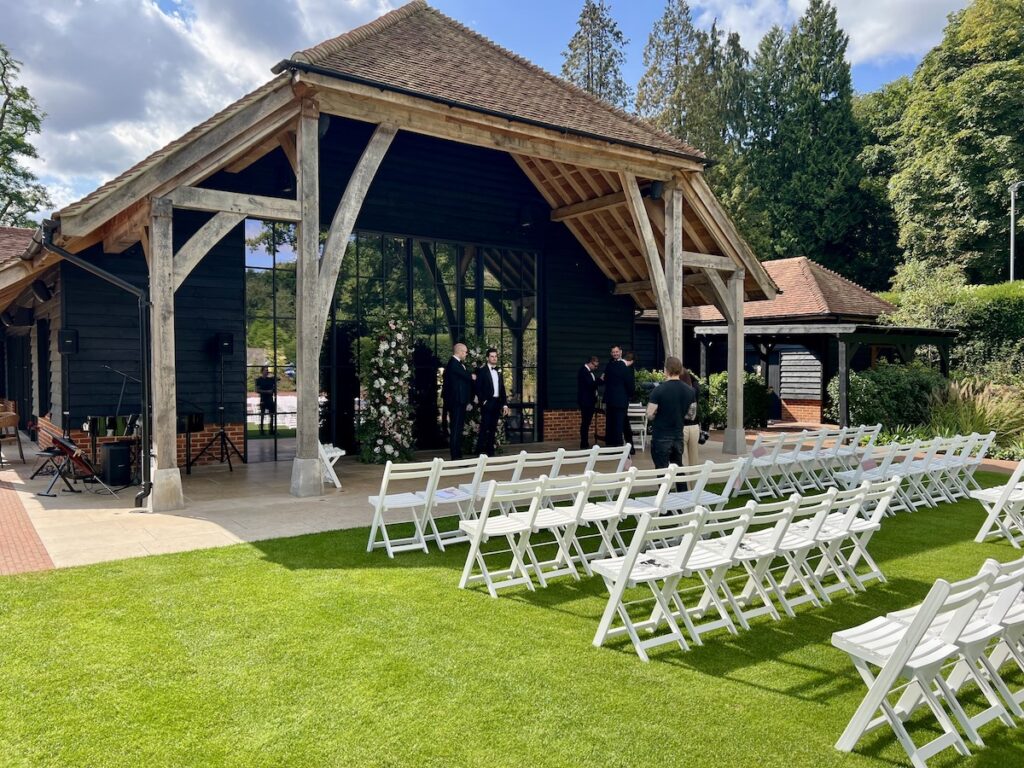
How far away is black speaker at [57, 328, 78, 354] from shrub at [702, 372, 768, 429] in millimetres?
13205

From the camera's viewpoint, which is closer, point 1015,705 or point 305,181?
point 1015,705

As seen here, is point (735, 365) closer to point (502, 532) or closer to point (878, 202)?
point (502, 532)

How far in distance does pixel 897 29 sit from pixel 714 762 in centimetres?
4656

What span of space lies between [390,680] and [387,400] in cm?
753

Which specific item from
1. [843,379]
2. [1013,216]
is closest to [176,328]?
[843,379]

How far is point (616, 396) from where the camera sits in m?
11.3

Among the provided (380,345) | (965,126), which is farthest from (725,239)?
(965,126)

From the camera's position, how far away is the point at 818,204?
108 ft

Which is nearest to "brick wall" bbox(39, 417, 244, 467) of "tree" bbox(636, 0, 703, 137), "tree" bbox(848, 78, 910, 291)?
"tree" bbox(636, 0, 703, 137)

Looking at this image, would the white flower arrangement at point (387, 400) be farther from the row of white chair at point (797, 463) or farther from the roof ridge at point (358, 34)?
the row of white chair at point (797, 463)

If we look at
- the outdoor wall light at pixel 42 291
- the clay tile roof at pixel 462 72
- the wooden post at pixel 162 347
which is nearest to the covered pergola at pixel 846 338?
the clay tile roof at pixel 462 72

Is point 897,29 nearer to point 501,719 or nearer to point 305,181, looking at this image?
point 305,181

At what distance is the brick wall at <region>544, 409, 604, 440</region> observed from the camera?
45.9 feet

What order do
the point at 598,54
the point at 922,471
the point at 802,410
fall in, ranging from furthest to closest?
the point at 598,54
the point at 802,410
the point at 922,471
